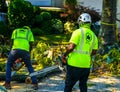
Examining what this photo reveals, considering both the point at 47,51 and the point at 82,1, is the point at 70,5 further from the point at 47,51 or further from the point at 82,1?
the point at 47,51

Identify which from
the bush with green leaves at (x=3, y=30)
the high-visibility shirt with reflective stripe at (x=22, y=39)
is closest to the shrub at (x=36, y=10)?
the bush with green leaves at (x=3, y=30)

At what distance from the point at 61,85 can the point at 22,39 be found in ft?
5.00

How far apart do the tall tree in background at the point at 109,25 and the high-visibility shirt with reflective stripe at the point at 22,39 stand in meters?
3.96

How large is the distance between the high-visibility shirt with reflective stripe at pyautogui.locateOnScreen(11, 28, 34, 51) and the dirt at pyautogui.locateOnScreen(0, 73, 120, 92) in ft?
3.22

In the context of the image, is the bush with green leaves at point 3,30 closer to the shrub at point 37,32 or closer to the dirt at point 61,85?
the shrub at point 37,32

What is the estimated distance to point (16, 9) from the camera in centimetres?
1916

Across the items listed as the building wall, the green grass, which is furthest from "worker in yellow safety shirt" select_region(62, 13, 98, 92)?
the building wall

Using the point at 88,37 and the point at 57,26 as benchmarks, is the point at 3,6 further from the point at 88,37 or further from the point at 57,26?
the point at 88,37

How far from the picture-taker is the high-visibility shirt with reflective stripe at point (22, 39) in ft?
33.3

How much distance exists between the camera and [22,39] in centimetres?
1020

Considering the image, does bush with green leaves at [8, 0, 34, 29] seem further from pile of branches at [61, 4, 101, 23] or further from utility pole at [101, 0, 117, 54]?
utility pole at [101, 0, 117, 54]

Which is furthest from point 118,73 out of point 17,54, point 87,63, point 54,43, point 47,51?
point 54,43

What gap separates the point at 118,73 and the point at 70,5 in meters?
9.54

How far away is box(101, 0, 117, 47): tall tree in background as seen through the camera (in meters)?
13.6
